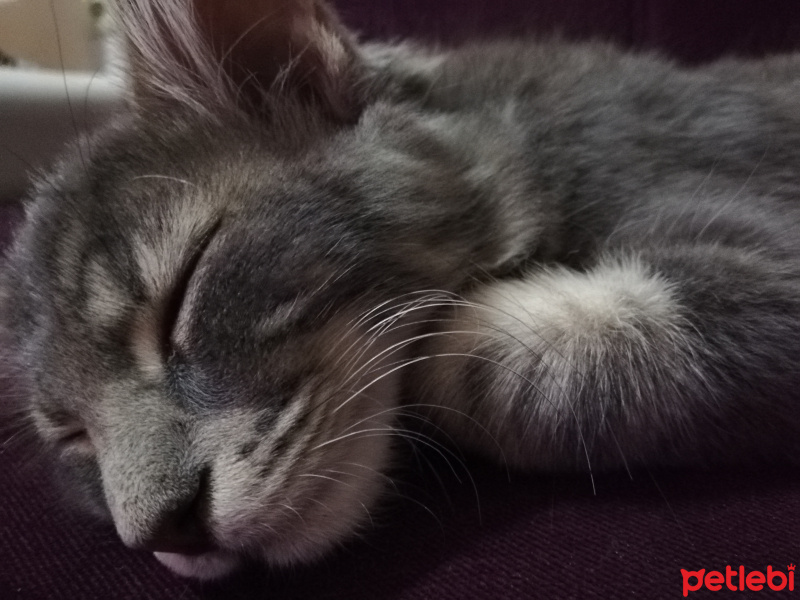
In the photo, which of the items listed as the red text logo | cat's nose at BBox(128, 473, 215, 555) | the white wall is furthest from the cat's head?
the white wall

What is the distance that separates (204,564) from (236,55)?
0.58m

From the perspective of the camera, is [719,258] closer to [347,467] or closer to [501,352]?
[501,352]

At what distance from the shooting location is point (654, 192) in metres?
0.92

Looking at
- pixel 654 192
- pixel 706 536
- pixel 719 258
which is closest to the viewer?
pixel 706 536

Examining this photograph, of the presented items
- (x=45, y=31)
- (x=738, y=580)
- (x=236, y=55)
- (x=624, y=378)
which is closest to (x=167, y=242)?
(x=236, y=55)

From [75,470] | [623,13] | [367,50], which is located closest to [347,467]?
[75,470]

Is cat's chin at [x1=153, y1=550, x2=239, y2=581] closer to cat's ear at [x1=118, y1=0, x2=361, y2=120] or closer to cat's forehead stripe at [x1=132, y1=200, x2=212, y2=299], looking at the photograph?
cat's forehead stripe at [x1=132, y1=200, x2=212, y2=299]

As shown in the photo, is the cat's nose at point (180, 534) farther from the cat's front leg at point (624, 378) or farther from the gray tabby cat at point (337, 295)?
the cat's front leg at point (624, 378)

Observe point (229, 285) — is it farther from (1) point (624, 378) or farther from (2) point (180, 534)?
(1) point (624, 378)

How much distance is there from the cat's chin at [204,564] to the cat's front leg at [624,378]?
266mm

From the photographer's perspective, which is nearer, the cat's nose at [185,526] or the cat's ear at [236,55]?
the cat's nose at [185,526]

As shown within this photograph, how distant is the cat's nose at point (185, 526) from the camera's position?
0.64 meters

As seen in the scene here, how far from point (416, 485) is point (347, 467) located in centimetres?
12

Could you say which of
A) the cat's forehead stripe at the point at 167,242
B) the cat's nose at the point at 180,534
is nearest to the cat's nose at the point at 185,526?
the cat's nose at the point at 180,534
